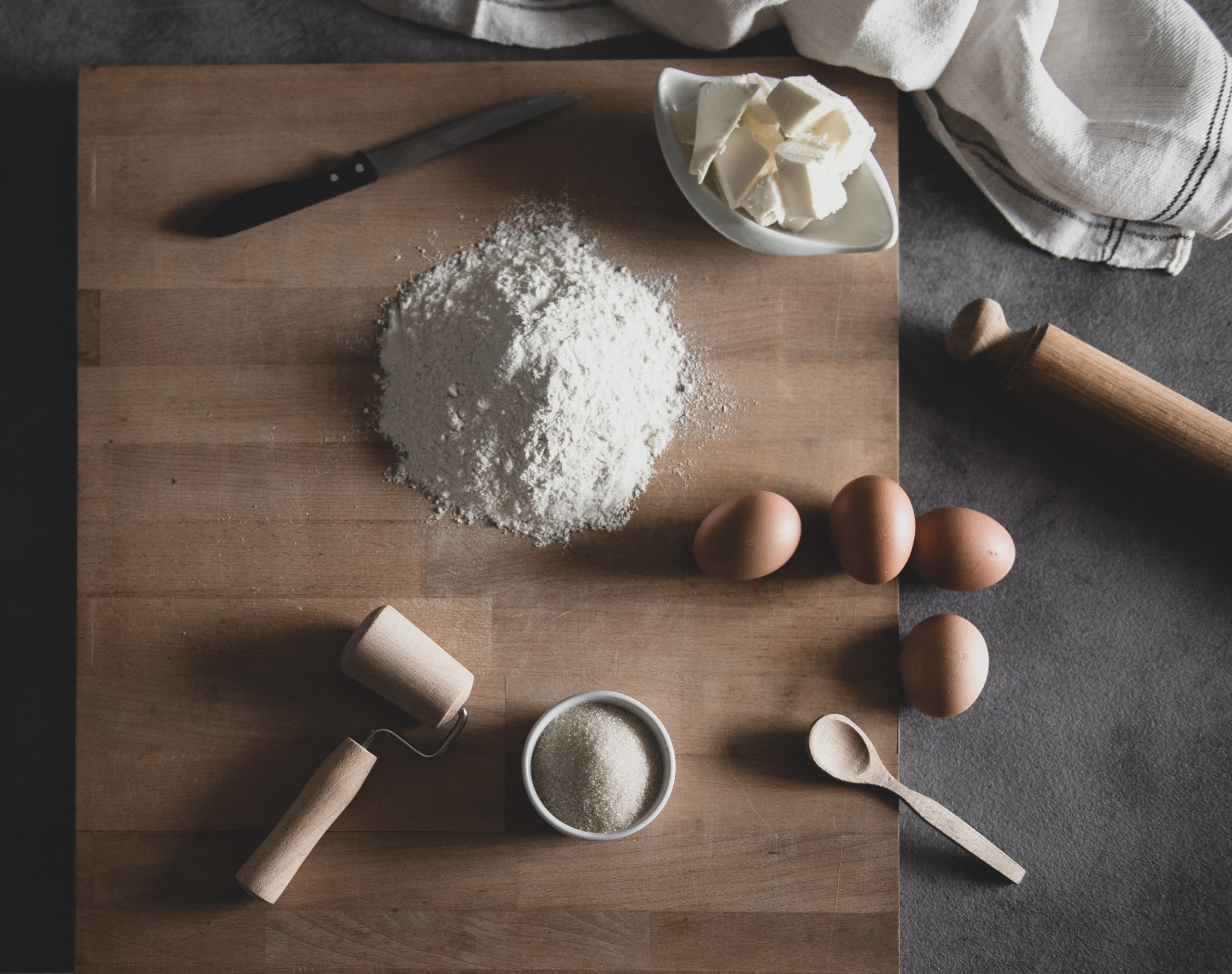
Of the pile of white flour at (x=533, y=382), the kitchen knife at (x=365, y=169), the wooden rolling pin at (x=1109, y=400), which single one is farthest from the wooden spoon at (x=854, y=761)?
the kitchen knife at (x=365, y=169)

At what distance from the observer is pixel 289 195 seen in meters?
1.08

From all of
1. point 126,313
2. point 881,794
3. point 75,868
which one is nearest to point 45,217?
point 126,313

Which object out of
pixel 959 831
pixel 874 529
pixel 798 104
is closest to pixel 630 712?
pixel 874 529

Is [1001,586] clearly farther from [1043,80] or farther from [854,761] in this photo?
[1043,80]

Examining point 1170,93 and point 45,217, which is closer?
point 1170,93

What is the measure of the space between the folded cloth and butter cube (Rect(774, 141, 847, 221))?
196 millimetres

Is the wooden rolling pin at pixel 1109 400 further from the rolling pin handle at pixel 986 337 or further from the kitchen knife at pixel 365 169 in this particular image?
the kitchen knife at pixel 365 169

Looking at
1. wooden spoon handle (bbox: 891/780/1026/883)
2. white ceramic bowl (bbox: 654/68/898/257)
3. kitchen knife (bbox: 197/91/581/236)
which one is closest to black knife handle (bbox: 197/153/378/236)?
kitchen knife (bbox: 197/91/581/236)

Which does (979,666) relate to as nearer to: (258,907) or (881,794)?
(881,794)

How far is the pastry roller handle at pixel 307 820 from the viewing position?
0.98 metres

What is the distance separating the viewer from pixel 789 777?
1060 millimetres

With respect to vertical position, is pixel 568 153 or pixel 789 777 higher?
pixel 568 153

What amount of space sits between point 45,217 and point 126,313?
0.83ft

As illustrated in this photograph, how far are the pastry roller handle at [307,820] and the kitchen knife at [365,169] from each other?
2.27 ft
